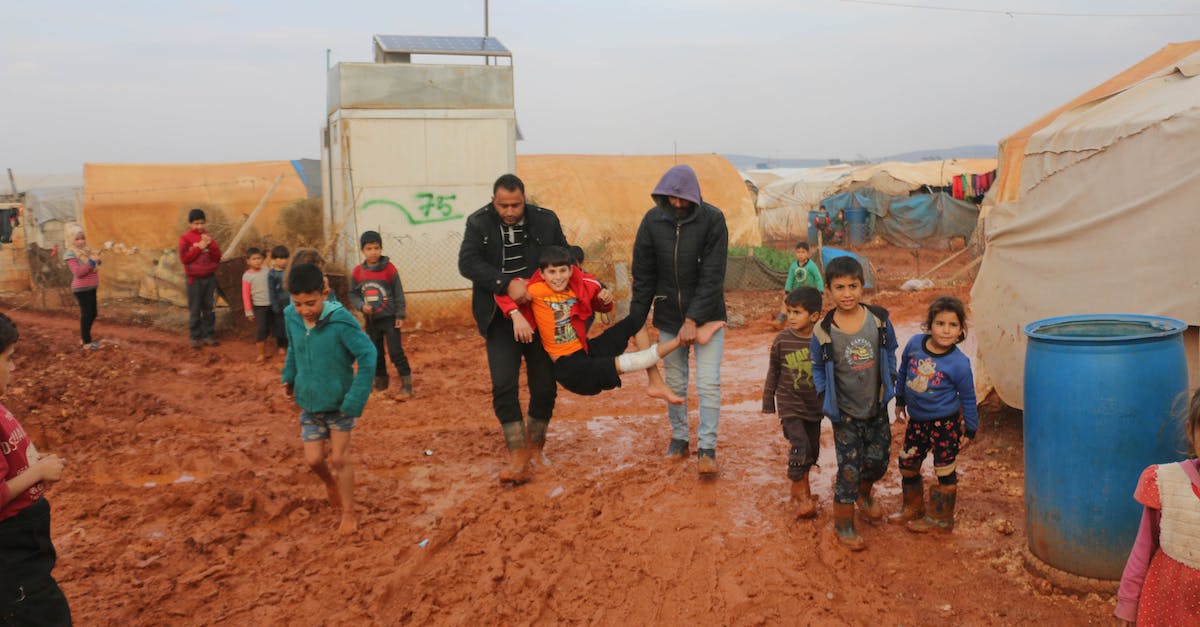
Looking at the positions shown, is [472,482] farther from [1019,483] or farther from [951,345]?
[1019,483]

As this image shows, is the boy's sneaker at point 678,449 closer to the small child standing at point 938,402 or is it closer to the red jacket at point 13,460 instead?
Result: the small child standing at point 938,402

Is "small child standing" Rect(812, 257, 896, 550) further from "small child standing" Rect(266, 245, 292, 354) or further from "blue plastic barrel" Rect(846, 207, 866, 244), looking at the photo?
"blue plastic barrel" Rect(846, 207, 866, 244)

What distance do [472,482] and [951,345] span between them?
3.10 meters

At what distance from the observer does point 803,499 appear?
16.0ft

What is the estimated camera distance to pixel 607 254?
49.9 ft

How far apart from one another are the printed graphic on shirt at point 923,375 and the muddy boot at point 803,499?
0.77m

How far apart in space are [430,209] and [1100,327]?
9954 millimetres

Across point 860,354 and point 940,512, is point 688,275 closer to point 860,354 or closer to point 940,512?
point 860,354

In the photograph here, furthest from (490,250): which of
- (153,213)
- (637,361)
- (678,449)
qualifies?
(153,213)

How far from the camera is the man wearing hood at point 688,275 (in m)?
5.39

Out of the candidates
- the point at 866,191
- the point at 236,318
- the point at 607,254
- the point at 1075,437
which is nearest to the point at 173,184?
the point at 236,318

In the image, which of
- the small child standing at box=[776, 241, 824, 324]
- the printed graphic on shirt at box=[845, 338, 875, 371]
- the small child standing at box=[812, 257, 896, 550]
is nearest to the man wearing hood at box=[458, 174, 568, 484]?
the small child standing at box=[812, 257, 896, 550]

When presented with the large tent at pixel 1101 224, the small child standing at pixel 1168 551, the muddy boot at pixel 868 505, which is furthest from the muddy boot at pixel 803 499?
the small child standing at pixel 1168 551

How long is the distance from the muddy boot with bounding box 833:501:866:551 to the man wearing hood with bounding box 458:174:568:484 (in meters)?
1.98
